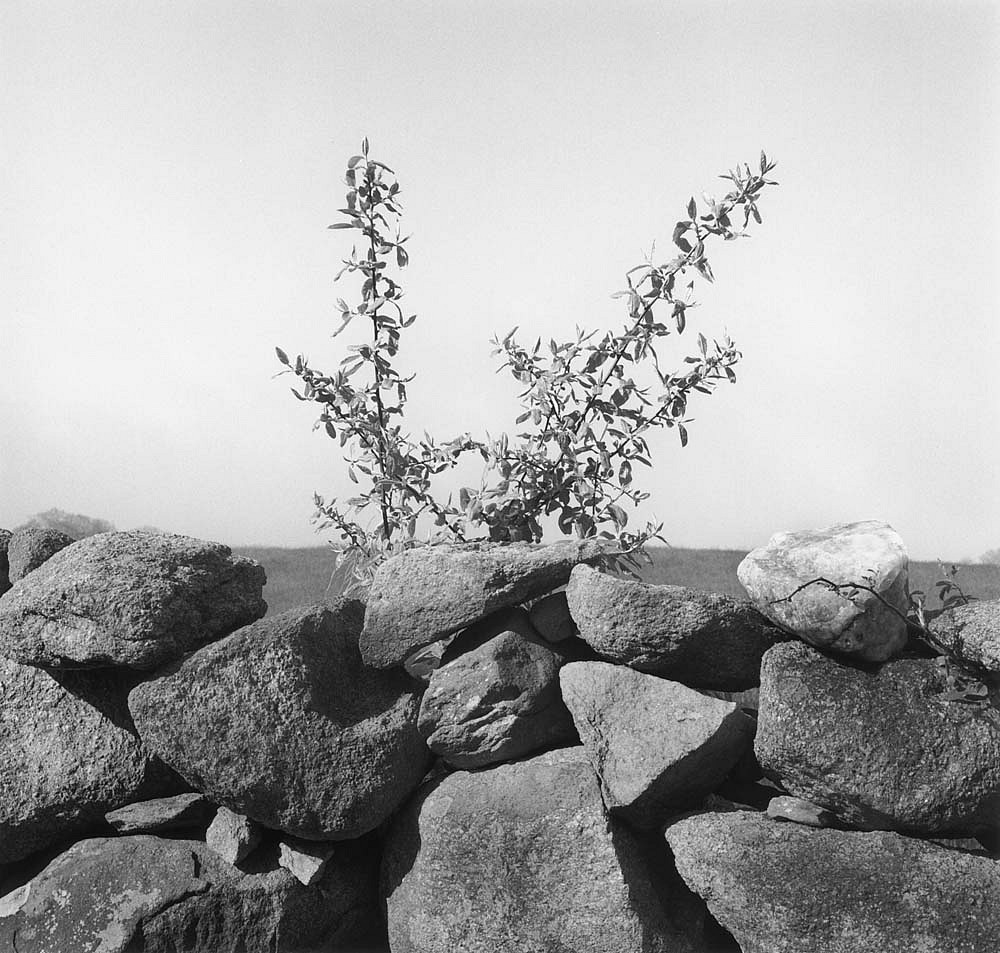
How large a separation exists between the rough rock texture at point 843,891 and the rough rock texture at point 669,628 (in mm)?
578

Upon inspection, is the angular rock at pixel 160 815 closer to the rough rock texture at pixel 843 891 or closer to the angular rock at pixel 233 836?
the angular rock at pixel 233 836

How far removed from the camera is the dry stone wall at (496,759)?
361 centimetres

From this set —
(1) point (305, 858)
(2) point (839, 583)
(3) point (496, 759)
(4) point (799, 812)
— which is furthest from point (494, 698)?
(2) point (839, 583)

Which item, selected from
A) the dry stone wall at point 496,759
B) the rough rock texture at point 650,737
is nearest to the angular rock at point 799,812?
the dry stone wall at point 496,759

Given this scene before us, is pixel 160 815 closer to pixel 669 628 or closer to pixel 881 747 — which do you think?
pixel 669 628

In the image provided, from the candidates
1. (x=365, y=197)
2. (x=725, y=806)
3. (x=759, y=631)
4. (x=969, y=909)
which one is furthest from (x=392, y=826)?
(x=365, y=197)

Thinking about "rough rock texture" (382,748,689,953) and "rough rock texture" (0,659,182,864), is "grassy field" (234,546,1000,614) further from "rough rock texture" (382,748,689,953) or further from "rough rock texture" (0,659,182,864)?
"rough rock texture" (382,748,689,953)

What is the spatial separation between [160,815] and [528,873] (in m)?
1.48

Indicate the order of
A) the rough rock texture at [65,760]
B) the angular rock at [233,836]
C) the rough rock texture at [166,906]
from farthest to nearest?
1. the rough rock texture at [65,760]
2. the angular rock at [233,836]
3. the rough rock texture at [166,906]

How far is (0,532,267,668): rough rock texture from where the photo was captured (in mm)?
4066

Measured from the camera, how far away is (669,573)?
8.39 m

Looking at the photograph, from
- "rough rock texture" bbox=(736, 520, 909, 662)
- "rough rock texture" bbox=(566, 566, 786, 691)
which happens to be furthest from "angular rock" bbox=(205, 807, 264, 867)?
"rough rock texture" bbox=(736, 520, 909, 662)

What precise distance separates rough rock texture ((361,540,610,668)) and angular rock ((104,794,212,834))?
36.7 inches

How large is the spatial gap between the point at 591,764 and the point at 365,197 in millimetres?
2626
